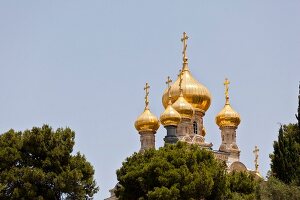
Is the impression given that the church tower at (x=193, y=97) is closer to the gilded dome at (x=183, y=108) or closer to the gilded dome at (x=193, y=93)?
the gilded dome at (x=193, y=93)

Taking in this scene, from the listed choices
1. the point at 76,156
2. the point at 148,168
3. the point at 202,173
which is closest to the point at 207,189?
the point at 202,173

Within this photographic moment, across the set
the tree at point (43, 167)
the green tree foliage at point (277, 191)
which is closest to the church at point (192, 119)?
the tree at point (43, 167)

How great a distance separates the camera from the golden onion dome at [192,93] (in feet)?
215

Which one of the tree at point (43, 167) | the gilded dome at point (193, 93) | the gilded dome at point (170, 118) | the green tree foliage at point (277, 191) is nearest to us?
the green tree foliage at point (277, 191)

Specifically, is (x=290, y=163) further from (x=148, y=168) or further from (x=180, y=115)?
(x=180, y=115)

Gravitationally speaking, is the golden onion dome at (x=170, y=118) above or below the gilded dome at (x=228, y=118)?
below

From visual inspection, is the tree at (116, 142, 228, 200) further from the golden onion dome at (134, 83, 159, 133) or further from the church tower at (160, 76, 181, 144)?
the golden onion dome at (134, 83, 159, 133)

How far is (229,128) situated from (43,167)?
30128 millimetres

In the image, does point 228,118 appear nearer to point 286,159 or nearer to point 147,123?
point 147,123

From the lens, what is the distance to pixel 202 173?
129 ft

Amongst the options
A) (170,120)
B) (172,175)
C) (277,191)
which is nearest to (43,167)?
(172,175)

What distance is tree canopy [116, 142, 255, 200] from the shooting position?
127 ft

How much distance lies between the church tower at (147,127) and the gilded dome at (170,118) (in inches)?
133

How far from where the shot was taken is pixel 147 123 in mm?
64375
